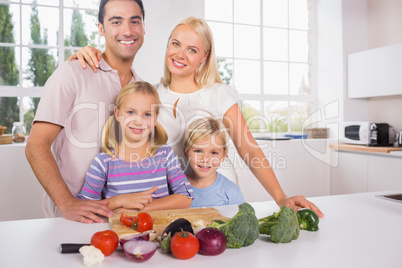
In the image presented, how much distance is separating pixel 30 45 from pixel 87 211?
2870 mm

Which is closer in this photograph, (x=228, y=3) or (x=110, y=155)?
(x=110, y=155)

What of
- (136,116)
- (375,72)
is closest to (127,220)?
(136,116)

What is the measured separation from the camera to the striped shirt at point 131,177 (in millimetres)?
1574

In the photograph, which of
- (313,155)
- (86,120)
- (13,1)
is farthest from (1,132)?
(313,155)

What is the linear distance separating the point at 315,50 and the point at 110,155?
4041 mm

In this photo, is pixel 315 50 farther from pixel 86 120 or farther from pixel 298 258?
pixel 298 258

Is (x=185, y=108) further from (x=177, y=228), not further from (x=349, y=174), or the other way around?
(x=349, y=174)

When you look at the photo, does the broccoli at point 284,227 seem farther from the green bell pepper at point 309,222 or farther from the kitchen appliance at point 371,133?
the kitchen appliance at point 371,133

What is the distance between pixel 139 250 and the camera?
0.88 meters

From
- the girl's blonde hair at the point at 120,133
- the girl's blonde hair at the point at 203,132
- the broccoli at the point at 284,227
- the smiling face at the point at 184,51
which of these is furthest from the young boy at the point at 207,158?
the broccoli at the point at 284,227

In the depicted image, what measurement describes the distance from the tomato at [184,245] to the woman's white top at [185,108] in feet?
3.35

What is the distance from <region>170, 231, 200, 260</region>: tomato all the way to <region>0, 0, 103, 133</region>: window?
3.17 metres

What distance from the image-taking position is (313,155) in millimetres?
4215

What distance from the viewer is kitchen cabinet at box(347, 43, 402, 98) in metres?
3.73
